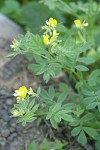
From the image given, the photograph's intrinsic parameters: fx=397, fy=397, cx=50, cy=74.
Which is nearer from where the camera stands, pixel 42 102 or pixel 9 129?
pixel 42 102

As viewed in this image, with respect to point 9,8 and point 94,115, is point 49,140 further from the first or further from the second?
point 9,8

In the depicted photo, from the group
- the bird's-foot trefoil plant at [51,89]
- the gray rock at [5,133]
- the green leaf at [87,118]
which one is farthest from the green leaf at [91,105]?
the gray rock at [5,133]

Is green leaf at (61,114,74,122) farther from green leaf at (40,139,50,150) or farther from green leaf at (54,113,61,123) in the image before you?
green leaf at (40,139,50,150)

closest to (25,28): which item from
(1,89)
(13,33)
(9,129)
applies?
(13,33)

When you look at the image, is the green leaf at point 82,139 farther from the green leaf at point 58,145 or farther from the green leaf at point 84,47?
the green leaf at point 84,47

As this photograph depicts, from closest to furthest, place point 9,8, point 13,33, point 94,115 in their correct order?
1. point 94,115
2. point 13,33
3. point 9,8

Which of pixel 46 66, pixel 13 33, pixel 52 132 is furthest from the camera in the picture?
pixel 13 33

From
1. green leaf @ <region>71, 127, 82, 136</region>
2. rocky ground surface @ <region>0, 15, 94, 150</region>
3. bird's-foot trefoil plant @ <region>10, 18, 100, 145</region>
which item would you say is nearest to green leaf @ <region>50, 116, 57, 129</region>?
bird's-foot trefoil plant @ <region>10, 18, 100, 145</region>

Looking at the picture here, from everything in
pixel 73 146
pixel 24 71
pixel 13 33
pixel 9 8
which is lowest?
pixel 73 146

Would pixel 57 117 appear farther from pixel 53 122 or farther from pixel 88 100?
pixel 88 100

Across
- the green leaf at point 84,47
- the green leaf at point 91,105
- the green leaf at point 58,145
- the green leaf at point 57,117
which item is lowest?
the green leaf at point 58,145
